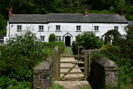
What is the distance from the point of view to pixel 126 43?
35.0 feet

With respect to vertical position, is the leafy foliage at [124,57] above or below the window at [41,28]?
below

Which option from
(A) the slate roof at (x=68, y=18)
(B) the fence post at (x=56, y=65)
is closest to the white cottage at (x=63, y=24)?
(A) the slate roof at (x=68, y=18)

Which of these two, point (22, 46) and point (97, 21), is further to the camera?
point (97, 21)

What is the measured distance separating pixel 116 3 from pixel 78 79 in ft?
199

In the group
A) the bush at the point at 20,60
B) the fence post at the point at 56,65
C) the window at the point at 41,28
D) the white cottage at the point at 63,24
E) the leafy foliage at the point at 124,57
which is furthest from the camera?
the window at the point at 41,28

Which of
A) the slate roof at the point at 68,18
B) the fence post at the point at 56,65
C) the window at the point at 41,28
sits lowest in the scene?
the fence post at the point at 56,65

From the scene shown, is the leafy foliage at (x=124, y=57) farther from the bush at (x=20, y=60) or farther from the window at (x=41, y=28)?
the window at (x=41, y=28)

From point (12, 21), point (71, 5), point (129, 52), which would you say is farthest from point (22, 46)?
point (71, 5)

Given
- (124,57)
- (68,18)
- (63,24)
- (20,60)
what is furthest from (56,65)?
(68,18)

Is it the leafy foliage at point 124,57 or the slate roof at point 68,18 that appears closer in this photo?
the leafy foliage at point 124,57

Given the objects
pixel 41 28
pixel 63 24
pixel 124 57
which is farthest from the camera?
pixel 41 28

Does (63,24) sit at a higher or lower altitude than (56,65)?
higher

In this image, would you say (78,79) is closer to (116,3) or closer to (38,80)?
(38,80)

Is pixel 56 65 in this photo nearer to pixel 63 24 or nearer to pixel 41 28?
pixel 63 24
